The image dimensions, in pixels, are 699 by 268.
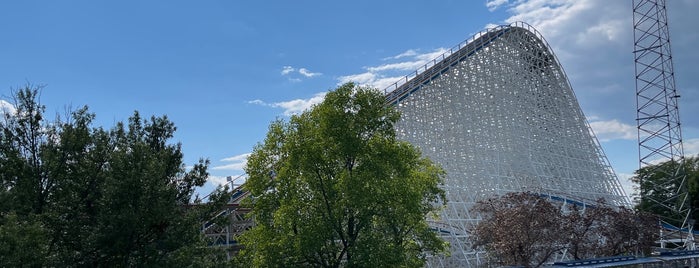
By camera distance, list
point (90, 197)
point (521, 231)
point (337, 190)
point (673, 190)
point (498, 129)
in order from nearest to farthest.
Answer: point (90, 197), point (337, 190), point (521, 231), point (498, 129), point (673, 190)

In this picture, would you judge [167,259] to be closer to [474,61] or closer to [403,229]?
[403,229]

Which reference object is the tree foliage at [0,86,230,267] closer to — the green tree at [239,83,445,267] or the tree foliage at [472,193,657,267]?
the green tree at [239,83,445,267]

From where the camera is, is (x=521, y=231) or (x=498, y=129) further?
(x=498, y=129)

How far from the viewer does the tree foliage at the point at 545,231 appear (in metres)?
20.5

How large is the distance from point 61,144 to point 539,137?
106 feet

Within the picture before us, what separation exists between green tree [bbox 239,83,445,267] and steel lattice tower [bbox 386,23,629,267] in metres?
9.85

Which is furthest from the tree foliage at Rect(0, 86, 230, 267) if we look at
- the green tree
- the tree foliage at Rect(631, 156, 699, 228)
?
the tree foliage at Rect(631, 156, 699, 228)

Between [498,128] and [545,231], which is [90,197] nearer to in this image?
[545,231]

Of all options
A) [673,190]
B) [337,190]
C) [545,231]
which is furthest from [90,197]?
[673,190]

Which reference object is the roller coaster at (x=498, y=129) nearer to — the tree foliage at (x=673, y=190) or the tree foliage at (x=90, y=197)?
the tree foliage at (x=673, y=190)

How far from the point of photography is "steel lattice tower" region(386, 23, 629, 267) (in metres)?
29.5

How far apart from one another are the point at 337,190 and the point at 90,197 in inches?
204

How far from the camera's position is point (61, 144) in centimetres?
1141

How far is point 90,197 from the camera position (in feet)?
37.2
